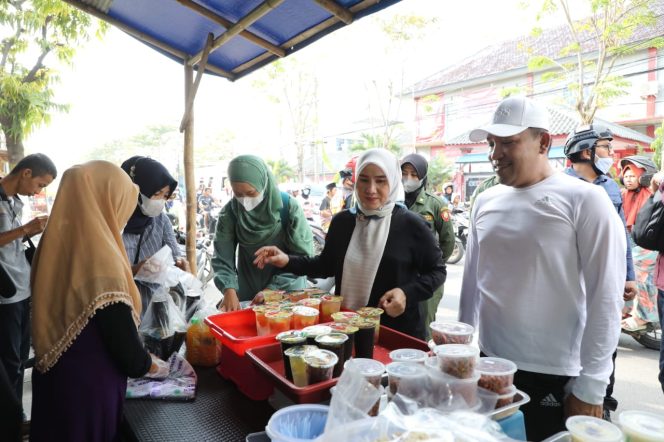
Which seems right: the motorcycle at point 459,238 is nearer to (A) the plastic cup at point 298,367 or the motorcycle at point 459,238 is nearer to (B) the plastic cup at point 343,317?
(B) the plastic cup at point 343,317

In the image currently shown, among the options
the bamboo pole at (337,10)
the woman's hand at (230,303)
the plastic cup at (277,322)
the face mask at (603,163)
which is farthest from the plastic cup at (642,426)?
the face mask at (603,163)

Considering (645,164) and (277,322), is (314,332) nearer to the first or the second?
(277,322)

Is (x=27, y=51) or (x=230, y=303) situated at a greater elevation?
(x=27, y=51)

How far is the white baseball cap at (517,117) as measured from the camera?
1511mm

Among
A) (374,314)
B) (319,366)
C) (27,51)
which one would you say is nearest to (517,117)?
(374,314)

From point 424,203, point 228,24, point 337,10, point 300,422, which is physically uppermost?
point 228,24

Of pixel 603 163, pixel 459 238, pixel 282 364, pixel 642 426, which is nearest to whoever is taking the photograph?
pixel 642 426

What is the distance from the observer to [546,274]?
151 cm

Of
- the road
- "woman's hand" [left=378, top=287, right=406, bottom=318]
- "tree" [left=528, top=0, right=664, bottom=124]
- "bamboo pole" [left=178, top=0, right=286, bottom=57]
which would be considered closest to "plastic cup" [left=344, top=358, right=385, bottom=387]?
"woman's hand" [left=378, top=287, right=406, bottom=318]

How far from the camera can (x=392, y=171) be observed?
6.56ft

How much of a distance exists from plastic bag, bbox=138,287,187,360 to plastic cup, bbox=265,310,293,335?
1.44 feet

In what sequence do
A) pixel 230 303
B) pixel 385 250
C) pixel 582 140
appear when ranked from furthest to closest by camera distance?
1. pixel 582 140
2. pixel 230 303
3. pixel 385 250

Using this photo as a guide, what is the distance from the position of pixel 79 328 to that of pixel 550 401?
1.66m

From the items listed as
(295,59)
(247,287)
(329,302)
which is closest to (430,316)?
(247,287)
